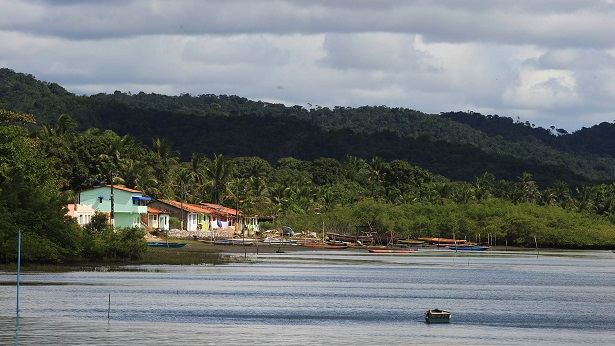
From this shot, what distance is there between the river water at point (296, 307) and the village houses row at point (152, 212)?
27078 mm

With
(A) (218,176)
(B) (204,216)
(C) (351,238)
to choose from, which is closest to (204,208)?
(B) (204,216)

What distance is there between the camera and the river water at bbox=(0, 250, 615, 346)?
43250mm

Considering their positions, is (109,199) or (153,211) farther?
(153,211)

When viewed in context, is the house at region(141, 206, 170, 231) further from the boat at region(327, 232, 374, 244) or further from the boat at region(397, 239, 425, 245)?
the boat at region(397, 239, 425, 245)

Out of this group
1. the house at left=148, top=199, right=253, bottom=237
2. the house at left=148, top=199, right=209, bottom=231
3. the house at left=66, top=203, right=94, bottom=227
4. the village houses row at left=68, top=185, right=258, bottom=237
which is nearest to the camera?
the house at left=66, top=203, right=94, bottom=227

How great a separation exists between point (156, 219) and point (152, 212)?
414cm

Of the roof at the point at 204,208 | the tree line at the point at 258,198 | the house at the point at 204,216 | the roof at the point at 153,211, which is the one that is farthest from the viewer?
the house at the point at 204,216

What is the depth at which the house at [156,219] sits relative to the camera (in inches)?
5064

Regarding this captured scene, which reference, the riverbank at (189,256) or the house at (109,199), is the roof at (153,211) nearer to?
the riverbank at (189,256)

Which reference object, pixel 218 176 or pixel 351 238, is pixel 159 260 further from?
pixel 351 238

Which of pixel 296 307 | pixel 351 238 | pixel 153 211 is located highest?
pixel 153 211

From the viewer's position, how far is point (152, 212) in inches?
5020

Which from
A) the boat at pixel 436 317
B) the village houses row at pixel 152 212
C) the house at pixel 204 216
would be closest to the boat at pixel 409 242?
the village houses row at pixel 152 212

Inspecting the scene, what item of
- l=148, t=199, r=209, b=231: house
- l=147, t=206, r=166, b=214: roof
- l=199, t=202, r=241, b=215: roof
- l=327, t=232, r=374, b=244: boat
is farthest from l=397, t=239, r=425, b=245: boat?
l=147, t=206, r=166, b=214: roof
